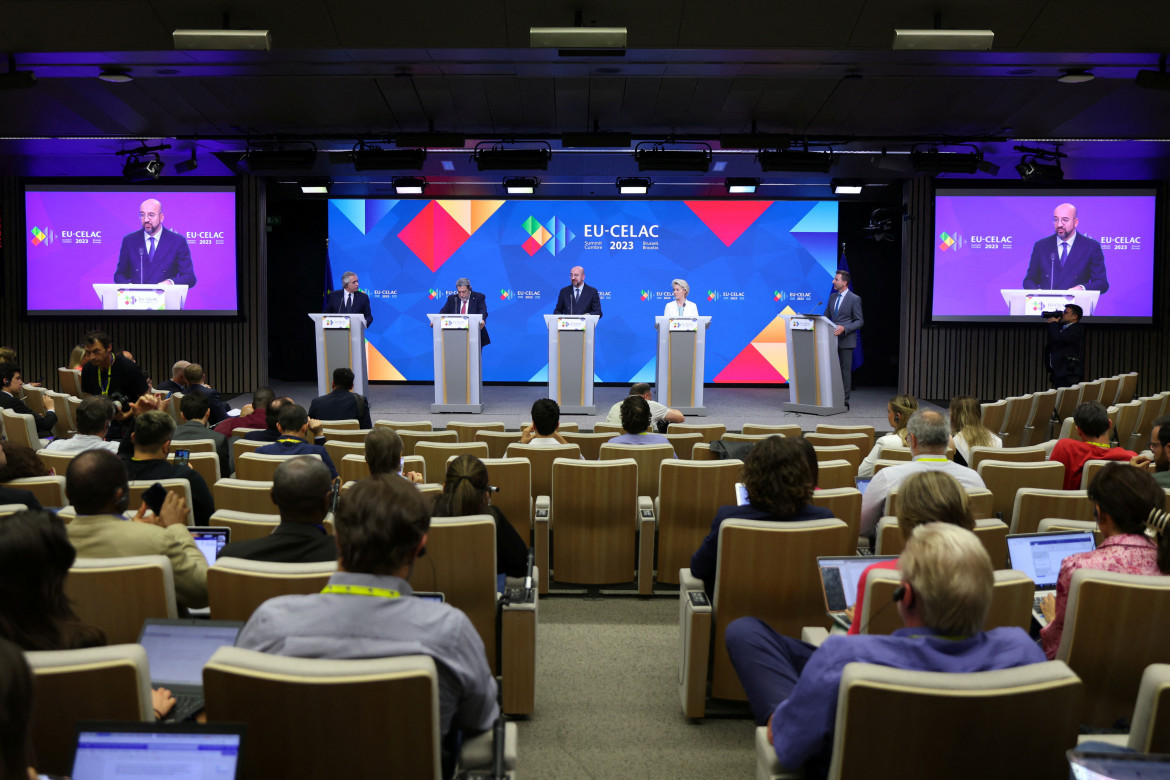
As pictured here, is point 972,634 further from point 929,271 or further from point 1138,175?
point 1138,175

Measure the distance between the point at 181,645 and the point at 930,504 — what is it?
2096 millimetres

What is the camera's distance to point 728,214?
13.9 metres

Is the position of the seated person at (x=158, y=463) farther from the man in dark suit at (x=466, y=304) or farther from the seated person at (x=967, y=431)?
the man in dark suit at (x=466, y=304)

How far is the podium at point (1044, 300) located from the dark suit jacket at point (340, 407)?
9213mm

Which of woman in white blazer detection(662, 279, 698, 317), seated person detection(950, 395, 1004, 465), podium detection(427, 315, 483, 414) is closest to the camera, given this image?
seated person detection(950, 395, 1004, 465)

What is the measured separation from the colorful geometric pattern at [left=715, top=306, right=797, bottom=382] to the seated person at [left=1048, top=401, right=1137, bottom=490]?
29.7ft

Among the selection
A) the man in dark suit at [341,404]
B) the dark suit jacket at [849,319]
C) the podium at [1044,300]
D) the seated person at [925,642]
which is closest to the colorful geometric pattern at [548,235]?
the dark suit jacket at [849,319]

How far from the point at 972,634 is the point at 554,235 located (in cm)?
1242

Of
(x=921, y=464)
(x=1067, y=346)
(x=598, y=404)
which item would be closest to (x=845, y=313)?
(x=1067, y=346)

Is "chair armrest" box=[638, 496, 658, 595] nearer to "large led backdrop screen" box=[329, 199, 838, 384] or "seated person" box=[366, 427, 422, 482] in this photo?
"seated person" box=[366, 427, 422, 482]

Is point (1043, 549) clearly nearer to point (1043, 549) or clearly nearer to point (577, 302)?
point (1043, 549)

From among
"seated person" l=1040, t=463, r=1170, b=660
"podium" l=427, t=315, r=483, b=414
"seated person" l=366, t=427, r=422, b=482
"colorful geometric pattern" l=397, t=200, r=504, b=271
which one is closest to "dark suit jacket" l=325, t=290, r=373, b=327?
"podium" l=427, t=315, r=483, b=414

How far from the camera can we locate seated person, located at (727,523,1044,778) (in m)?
1.90

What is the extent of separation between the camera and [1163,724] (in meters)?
1.71
